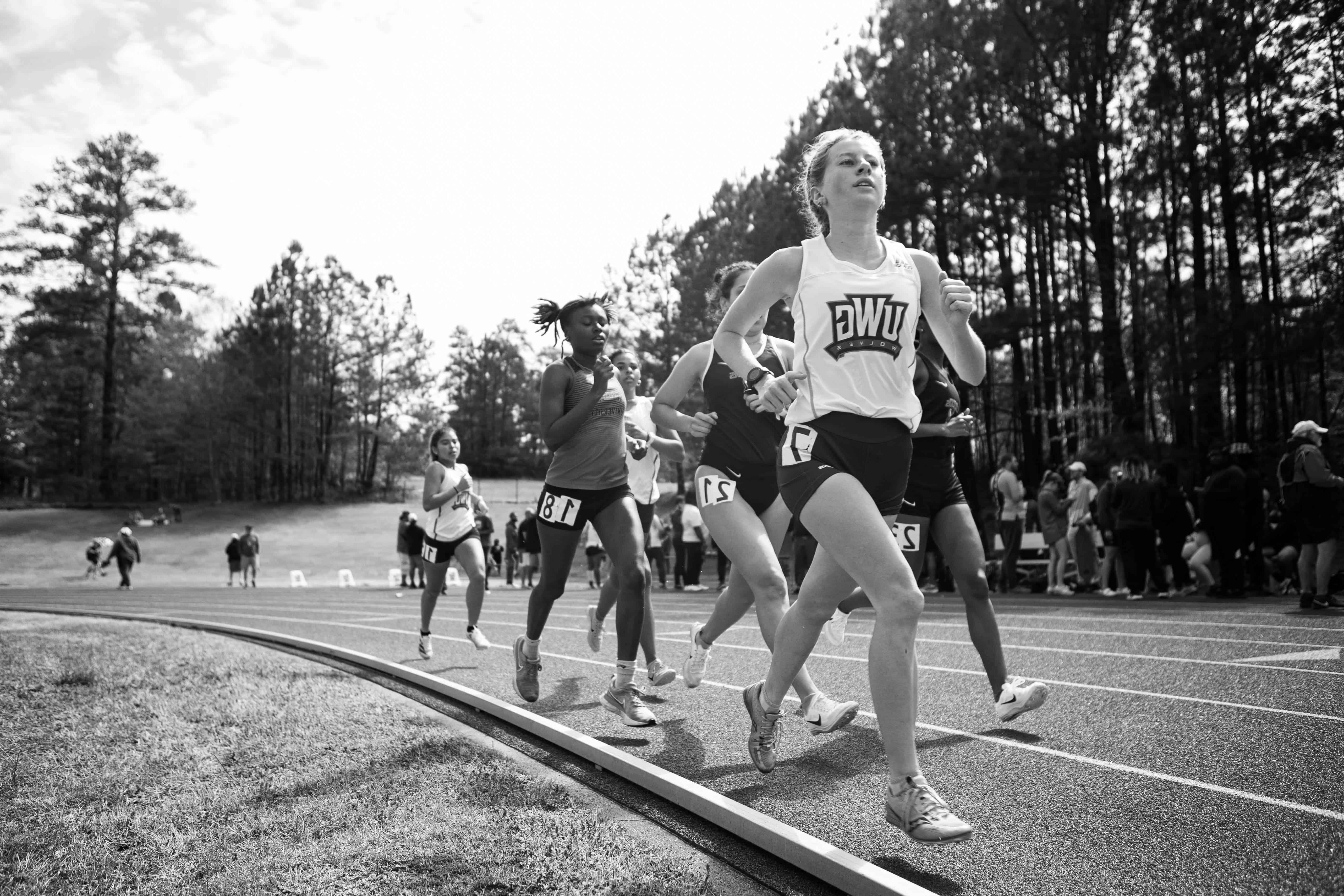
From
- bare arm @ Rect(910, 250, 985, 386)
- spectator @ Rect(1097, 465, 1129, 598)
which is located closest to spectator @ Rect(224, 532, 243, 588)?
spectator @ Rect(1097, 465, 1129, 598)

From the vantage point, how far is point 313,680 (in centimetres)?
747

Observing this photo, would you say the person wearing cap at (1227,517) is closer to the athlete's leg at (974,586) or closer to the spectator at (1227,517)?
the spectator at (1227,517)

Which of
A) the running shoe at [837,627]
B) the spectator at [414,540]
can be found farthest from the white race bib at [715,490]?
the spectator at [414,540]

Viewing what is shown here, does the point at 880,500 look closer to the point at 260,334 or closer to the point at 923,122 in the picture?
the point at 923,122

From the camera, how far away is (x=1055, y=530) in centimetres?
1534

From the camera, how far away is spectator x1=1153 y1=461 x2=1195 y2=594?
13.2 metres

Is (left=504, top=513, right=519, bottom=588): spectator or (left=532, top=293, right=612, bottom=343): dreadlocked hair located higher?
(left=532, top=293, right=612, bottom=343): dreadlocked hair

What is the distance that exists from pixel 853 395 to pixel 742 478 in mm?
1638

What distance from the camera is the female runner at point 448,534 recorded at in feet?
28.8

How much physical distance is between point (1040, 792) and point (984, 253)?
27.0m

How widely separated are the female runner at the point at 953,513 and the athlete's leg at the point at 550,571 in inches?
74.7

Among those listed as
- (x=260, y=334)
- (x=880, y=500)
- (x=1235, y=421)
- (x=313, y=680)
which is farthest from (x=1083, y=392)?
(x=260, y=334)

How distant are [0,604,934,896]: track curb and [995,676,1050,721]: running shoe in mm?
1637

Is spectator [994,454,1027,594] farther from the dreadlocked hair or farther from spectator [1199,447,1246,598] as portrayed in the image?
the dreadlocked hair
